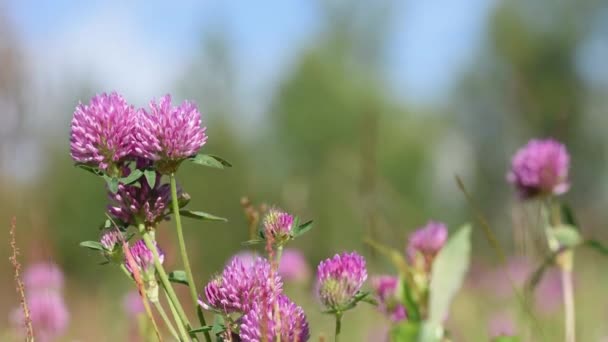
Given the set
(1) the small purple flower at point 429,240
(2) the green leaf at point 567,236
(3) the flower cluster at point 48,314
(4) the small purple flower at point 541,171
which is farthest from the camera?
(3) the flower cluster at point 48,314

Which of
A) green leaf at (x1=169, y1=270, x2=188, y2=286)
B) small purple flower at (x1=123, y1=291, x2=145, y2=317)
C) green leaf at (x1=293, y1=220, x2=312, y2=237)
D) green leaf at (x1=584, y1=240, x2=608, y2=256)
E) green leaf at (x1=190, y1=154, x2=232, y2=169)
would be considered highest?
green leaf at (x1=190, y1=154, x2=232, y2=169)

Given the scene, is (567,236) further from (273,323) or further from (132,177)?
(132,177)

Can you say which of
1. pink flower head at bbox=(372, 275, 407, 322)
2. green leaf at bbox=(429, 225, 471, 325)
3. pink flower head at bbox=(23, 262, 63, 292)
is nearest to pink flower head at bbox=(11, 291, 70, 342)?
pink flower head at bbox=(23, 262, 63, 292)

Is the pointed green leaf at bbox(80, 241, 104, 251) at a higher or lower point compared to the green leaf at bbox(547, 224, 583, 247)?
higher

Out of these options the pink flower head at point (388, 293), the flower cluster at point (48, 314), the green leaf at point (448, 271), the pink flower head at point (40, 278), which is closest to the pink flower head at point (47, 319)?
the flower cluster at point (48, 314)

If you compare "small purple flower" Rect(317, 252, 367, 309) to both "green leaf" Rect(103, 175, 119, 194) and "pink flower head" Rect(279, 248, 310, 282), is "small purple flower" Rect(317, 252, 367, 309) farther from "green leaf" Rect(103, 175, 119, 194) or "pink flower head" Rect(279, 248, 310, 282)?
"pink flower head" Rect(279, 248, 310, 282)

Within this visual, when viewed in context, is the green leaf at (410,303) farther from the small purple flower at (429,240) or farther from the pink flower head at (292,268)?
the pink flower head at (292,268)

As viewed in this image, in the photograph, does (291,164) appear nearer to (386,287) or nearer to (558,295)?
(558,295)
